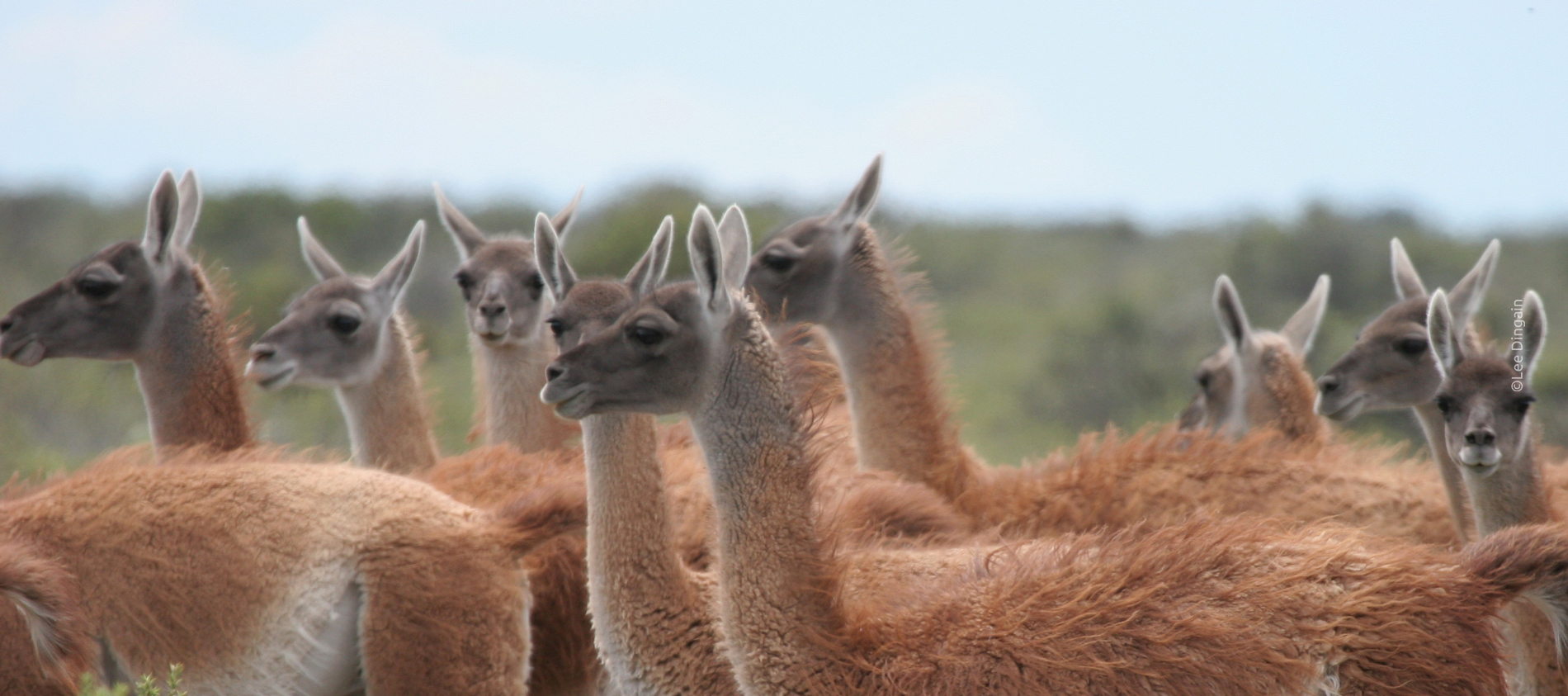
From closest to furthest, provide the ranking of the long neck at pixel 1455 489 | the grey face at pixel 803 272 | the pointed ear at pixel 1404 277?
the long neck at pixel 1455 489 → the pointed ear at pixel 1404 277 → the grey face at pixel 803 272

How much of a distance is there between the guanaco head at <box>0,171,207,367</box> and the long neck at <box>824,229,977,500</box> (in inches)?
114

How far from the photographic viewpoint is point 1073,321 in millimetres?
27875

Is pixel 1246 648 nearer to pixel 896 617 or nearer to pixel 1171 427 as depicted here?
pixel 896 617

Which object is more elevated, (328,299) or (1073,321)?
(328,299)

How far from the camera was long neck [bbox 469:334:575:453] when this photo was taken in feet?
23.3

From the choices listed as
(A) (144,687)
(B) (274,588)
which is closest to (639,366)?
(B) (274,588)

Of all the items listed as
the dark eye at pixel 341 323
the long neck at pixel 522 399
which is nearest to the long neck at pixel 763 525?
the long neck at pixel 522 399

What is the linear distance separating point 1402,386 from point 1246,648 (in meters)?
2.70

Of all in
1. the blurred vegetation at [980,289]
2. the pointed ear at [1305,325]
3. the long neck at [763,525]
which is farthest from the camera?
the blurred vegetation at [980,289]

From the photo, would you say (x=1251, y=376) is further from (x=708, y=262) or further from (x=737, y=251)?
(x=708, y=262)

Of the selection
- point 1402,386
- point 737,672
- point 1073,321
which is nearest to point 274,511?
point 737,672

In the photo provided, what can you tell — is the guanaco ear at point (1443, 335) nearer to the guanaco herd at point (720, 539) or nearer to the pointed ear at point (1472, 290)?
the guanaco herd at point (720, 539)

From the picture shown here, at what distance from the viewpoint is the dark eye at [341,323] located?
680 cm

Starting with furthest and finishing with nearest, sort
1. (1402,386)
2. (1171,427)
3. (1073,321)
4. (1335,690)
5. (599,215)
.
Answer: (599,215), (1073,321), (1171,427), (1402,386), (1335,690)
